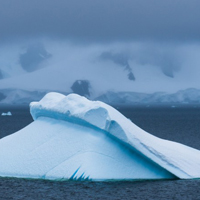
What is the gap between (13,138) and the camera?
1268 centimetres

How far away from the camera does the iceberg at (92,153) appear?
1072 cm

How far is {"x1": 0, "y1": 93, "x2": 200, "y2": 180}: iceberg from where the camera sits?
10719mm

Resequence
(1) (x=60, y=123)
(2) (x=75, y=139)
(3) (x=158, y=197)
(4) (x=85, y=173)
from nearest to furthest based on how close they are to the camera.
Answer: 1. (3) (x=158, y=197)
2. (4) (x=85, y=173)
3. (2) (x=75, y=139)
4. (1) (x=60, y=123)

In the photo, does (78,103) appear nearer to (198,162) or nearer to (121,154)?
(121,154)

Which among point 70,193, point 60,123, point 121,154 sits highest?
Answer: point 60,123

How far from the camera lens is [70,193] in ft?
31.7

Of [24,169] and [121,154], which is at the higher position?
[121,154]

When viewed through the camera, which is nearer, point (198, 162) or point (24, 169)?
point (24, 169)

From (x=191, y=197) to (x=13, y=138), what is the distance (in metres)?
5.56

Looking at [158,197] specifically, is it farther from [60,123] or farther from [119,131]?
[60,123]

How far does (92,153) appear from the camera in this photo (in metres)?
10.9

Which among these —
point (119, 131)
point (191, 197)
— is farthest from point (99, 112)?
point (191, 197)

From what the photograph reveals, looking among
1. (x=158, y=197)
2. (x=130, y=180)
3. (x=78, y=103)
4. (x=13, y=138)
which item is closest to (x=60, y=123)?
(x=78, y=103)

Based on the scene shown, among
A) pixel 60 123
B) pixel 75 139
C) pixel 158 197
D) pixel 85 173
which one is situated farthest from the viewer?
pixel 60 123
